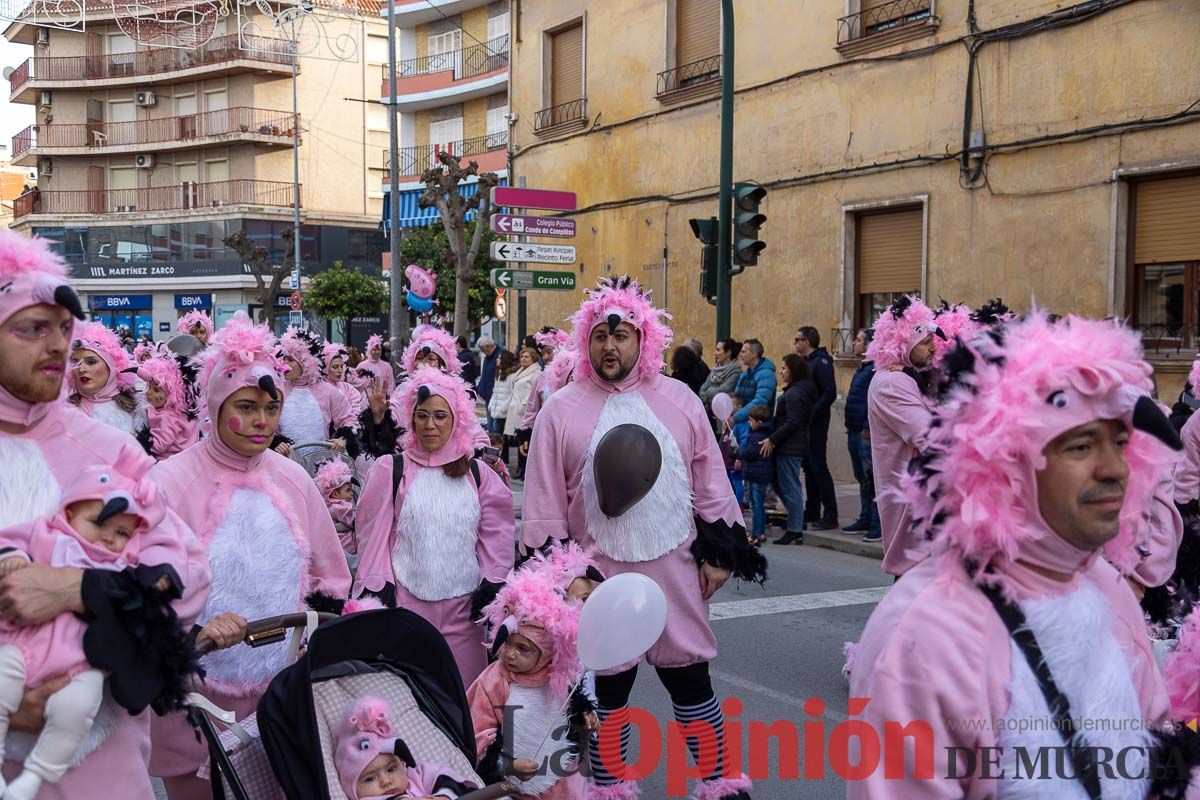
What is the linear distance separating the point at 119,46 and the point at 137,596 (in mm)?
53654

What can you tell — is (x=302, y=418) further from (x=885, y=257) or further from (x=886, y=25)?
(x=886, y=25)

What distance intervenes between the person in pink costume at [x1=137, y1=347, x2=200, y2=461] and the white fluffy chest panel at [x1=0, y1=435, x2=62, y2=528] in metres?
5.03

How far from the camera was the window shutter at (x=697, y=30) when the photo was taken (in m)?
17.2

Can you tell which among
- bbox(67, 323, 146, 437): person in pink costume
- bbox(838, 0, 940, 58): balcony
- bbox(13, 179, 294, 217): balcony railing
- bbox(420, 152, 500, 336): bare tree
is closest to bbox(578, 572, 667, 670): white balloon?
bbox(67, 323, 146, 437): person in pink costume

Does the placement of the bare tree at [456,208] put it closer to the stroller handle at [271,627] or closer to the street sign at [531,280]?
the street sign at [531,280]

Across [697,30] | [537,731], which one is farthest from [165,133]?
[537,731]

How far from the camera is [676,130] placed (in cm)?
1806

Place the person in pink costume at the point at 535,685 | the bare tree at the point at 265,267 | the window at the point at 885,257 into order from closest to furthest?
1. the person in pink costume at the point at 535,685
2. the window at the point at 885,257
3. the bare tree at the point at 265,267

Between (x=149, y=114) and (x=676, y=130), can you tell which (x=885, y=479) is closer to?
(x=676, y=130)

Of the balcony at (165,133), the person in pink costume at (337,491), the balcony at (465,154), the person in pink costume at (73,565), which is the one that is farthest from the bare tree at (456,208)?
the balcony at (165,133)

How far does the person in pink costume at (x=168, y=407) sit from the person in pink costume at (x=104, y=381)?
11 centimetres

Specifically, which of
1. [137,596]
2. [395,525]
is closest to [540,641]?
[395,525]

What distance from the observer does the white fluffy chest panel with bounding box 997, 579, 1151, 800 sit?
2.04 m

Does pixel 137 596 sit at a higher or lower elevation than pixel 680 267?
lower
